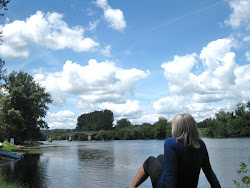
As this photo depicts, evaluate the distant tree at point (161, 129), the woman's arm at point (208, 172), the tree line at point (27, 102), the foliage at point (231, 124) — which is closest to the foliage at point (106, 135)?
the distant tree at point (161, 129)

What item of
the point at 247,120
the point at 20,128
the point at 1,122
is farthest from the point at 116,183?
the point at 247,120

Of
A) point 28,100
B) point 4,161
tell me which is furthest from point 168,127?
point 4,161

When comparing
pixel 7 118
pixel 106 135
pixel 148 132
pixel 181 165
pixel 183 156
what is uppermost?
pixel 7 118

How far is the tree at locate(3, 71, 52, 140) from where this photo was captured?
166 ft

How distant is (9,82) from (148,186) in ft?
150

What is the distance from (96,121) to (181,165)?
16212 cm

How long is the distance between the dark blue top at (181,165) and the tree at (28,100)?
51.0 meters

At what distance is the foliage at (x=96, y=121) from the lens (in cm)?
15850

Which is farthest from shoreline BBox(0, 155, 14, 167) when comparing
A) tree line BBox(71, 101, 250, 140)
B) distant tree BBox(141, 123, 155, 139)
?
distant tree BBox(141, 123, 155, 139)

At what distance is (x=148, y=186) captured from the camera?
14438 mm

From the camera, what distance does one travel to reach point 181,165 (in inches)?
137

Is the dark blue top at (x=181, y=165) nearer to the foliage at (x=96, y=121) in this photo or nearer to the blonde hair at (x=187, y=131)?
the blonde hair at (x=187, y=131)

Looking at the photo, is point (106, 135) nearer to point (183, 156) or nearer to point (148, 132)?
point (148, 132)

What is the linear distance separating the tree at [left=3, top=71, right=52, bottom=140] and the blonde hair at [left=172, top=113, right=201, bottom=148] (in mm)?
51017
